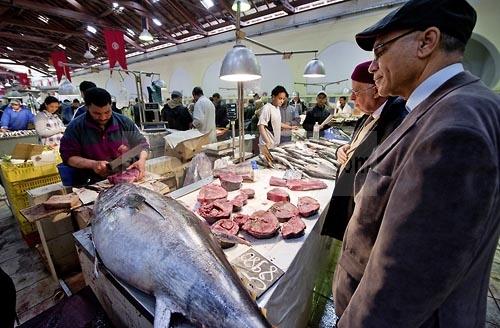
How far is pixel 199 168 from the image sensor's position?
3834mm

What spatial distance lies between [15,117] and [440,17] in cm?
1075

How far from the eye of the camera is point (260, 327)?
80 centimetres

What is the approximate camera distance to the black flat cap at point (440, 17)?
0.73 meters

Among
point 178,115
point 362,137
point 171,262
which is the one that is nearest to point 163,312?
point 171,262

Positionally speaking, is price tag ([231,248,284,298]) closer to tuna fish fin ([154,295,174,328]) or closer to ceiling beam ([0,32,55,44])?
tuna fish fin ([154,295,174,328])

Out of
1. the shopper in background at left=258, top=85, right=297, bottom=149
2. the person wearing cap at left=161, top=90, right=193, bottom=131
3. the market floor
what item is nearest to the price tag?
the market floor

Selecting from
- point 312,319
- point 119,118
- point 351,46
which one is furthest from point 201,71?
point 312,319

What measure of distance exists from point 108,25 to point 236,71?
13805 millimetres

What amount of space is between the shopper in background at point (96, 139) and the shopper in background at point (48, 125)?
10.5ft

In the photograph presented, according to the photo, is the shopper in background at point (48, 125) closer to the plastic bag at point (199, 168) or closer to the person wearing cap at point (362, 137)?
the plastic bag at point (199, 168)

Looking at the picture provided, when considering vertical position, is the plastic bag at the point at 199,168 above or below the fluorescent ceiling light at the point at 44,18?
below

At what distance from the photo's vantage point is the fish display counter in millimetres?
1090

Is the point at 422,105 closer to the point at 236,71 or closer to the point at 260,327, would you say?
the point at 260,327

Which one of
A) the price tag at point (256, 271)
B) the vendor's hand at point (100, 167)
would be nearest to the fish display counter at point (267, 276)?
the price tag at point (256, 271)
